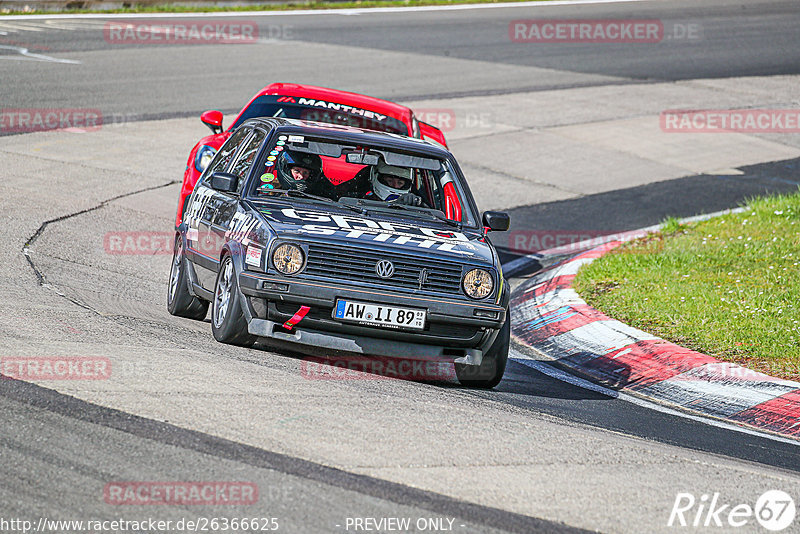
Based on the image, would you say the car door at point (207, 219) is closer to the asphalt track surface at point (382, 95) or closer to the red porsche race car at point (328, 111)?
the asphalt track surface at point (382, 95)

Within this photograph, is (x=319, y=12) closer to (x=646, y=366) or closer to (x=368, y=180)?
(x=368, y=180)

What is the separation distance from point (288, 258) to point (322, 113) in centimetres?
543

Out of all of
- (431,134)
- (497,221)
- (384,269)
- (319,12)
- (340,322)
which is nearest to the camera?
(340,322)

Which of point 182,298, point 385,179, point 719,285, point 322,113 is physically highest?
point 322,113

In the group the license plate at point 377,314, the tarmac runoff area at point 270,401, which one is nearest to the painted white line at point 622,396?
the tarmac runoff area at point 270,401

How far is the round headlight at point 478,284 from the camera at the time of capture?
6.96 metres

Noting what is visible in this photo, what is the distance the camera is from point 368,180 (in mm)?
8227

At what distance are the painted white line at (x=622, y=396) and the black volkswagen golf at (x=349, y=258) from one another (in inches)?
36.8

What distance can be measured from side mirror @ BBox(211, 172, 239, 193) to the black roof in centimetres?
59

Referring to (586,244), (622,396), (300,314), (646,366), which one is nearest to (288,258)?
(300,314)

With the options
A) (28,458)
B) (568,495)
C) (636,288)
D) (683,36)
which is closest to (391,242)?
(568,495)

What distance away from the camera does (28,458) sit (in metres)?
4.54

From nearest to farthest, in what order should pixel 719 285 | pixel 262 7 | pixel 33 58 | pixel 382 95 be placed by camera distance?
pixel 719 285
pixel 382 95
pixel 33 58
pixel 262 7

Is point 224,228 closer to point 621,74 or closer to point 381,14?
point 621,74
